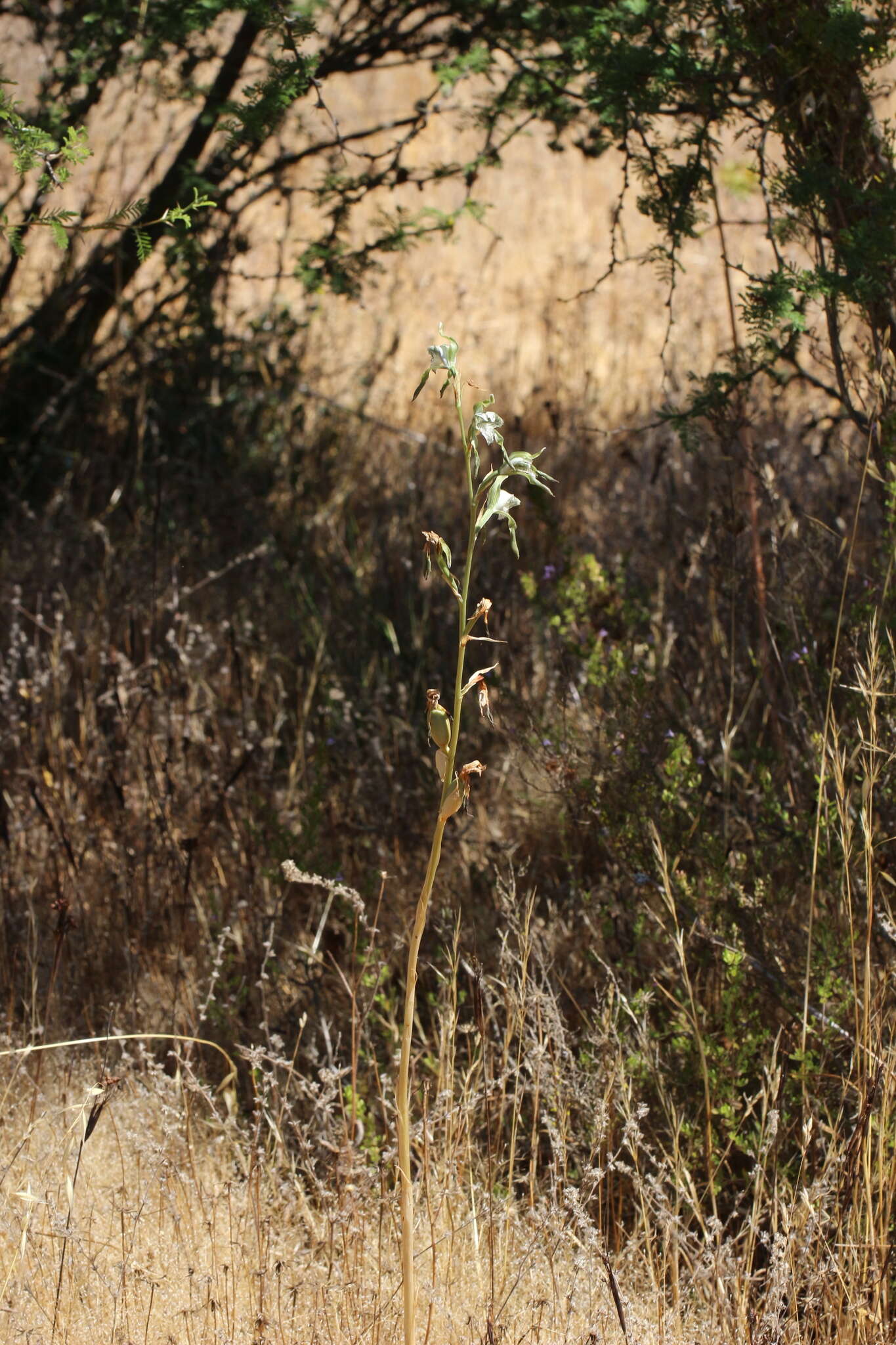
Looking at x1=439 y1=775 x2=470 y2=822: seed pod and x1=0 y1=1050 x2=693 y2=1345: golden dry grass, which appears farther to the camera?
x1=0 y1=1050 x2=693 y2=1345: golden dry grass

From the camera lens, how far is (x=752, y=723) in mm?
3297

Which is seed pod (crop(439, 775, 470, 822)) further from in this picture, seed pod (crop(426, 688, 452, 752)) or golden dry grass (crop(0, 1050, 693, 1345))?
golden dry grass (crop(0, 1050, 693, 1345))

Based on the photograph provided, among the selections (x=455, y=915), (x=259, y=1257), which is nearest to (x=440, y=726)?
(x=259, y=1257)

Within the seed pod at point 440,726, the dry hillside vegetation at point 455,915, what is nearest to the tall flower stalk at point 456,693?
the seed pod at point 440,726

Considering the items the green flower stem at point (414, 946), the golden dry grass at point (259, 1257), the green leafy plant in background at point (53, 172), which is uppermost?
the green leafy plant in background at point (53, 172)

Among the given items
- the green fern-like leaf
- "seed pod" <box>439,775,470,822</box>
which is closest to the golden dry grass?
"seed pod" <box>439,775,470,822</box>

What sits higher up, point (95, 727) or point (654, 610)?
point (654, 610)

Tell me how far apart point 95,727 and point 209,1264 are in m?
1.80

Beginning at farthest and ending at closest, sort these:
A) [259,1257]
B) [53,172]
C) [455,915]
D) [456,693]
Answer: [455,915], [53,172], [259,1257], [456,693]

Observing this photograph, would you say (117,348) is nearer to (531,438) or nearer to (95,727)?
(531,438)

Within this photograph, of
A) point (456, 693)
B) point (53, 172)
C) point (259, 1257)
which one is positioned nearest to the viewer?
point (456, 693)

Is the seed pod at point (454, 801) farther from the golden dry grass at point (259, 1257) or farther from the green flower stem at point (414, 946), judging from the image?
the golden dry grass at point (259, 1257)

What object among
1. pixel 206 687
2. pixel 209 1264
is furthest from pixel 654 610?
pixel 209 1264

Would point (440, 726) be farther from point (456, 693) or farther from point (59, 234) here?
point (59, 234)
